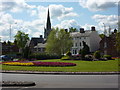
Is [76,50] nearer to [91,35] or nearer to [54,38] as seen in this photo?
[91,35]

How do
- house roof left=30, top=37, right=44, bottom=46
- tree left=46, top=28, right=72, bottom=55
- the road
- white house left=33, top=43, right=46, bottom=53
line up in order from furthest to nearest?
house roof left=30, top=37, right=44, bottom=46, white house left=33, top=43, right=46, bottom=53, tree left=46, top=28, right=72, bottom=55, the road

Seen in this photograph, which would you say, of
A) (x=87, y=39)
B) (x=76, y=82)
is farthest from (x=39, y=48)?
(x=76, y=82)

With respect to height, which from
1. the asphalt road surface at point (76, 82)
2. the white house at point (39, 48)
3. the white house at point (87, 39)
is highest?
the white house at point (87, 39)

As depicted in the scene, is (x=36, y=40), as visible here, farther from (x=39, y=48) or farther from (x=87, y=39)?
(x=87, y=39)

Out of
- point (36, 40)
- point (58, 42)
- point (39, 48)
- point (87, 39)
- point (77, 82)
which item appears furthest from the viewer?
point (36, 40)

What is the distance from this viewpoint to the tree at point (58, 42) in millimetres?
77250

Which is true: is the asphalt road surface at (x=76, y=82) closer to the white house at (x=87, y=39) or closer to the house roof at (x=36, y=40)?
the white house at (x=87, y=39)

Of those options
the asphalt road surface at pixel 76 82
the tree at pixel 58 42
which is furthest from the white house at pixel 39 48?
the asphalt road surface at pixel 76 82

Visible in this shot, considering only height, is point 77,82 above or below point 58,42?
below

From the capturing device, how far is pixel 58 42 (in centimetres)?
7762

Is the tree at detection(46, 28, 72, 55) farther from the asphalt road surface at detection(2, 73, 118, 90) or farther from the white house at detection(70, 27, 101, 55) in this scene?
the asphalt road surface at detection(2, 73, 118, 90)

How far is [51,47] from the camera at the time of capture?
7725cm

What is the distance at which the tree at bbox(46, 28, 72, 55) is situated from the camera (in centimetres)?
7725

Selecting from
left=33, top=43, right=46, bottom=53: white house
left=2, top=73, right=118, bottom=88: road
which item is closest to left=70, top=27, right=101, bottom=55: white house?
left=33, top=43, right=46, bottom=53: white house
